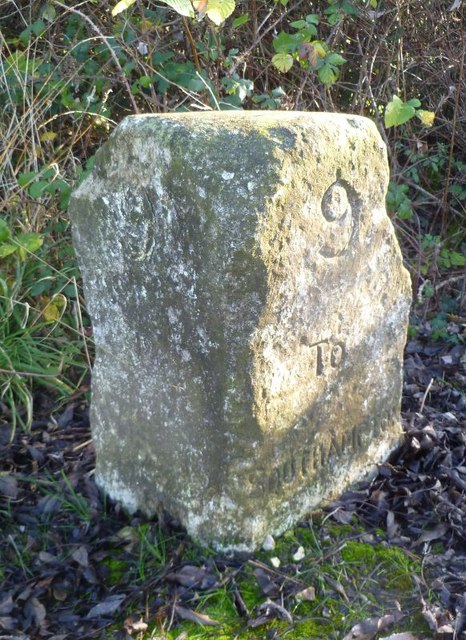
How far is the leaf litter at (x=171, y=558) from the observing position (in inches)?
83.4

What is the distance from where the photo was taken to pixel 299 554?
2.31m

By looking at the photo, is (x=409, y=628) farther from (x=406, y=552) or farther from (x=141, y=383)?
(x=141, y=383)

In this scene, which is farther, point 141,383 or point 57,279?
point 57,279

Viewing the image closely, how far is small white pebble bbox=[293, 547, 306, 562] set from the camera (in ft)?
7.54

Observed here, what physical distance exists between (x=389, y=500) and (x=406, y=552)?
25 cm

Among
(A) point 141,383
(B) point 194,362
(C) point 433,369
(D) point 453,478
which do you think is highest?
(B) point 194,362

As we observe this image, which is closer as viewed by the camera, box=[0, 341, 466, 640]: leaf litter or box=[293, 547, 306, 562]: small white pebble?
box=[0, 341, 466, 640]: leaf litter

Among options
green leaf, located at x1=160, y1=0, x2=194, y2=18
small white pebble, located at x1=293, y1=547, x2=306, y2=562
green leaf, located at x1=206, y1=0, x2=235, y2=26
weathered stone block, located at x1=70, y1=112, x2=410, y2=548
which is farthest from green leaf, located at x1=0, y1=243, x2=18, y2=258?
small white pebble, located at x1=293, y1=547, x2=306, y2=562

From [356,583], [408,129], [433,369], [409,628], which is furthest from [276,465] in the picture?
[408,129]

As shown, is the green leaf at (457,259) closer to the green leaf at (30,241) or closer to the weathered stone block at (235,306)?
the weathered stone block at (235,306)

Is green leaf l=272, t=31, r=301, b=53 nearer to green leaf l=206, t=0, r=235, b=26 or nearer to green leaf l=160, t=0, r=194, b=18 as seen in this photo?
green leaf l=206, t=0, r=235, b=26

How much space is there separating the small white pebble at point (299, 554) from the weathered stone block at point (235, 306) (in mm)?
92

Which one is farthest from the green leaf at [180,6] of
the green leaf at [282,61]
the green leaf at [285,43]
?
the green leaf at [285,43]

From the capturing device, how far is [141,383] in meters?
2.31
